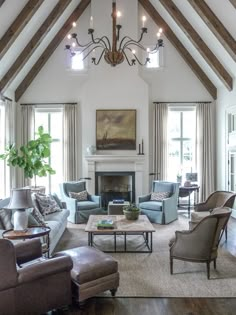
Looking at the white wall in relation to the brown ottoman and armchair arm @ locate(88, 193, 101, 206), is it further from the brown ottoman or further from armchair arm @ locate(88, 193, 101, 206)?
the brown ottoman

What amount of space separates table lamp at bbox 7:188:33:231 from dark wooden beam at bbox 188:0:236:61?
17.0 feet

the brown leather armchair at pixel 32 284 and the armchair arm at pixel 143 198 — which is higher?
the armchair arm at pixel 143 198

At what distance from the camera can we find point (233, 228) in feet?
24.4

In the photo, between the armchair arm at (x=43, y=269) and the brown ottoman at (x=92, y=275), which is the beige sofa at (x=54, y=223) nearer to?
the brown ottoman at (x=92, y=275)

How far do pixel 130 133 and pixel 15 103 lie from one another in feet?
11.5

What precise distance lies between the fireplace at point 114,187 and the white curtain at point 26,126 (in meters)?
2.16

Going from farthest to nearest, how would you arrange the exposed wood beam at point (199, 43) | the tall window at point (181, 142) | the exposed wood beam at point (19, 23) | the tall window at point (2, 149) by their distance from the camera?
1. the tall window at point (181, 142)
2. the tall window at point (2, 149)
3. the exposed wood beam at point (199, 43)
4. the exposed wood beam at point (19, 23)

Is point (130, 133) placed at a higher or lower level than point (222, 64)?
lower

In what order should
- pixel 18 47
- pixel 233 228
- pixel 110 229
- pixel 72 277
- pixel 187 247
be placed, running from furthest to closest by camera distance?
1. pixel 18 47
2. pixel 233 228
3. pixel 110 229
4. pixel 187 247
5. pixel 72 277

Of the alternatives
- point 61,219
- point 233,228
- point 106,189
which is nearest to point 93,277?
point 61,219

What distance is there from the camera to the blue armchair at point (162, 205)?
Result: 7866 millimetres

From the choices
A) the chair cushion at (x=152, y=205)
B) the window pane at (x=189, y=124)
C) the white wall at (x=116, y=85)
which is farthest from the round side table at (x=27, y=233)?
the window pane at (x=189, y=124)

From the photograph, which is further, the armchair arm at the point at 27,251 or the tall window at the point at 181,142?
A: the tall window at the point at 181,142

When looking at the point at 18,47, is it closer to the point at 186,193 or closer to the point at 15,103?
the point at 15,103
